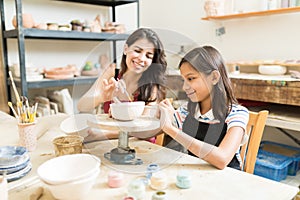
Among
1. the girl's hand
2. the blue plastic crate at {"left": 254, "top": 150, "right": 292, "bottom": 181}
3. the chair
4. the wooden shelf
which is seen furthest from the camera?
the wooden shelf

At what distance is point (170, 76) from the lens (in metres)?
0.78

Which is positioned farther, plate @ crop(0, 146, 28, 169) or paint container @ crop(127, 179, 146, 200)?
plate @ crop(0, 146, 28, 169)

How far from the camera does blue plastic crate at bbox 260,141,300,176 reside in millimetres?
1652

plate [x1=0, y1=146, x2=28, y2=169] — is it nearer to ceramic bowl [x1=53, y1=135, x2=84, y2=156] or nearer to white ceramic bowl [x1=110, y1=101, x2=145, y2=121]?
ceramic bowl [x1=53, y1=135, x2=84, y2=156]

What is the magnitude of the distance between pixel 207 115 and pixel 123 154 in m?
0.36

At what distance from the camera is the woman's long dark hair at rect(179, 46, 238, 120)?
0.83 m

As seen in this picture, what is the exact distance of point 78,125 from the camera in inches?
38.8

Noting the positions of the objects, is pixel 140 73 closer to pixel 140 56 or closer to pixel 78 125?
pixel 140 56

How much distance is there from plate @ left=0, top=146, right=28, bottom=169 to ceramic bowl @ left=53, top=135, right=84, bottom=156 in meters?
0.10

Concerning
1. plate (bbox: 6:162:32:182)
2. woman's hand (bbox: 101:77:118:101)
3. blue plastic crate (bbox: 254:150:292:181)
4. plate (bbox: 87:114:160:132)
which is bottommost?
blue plastic crate (bbox: 254:150:292:181)

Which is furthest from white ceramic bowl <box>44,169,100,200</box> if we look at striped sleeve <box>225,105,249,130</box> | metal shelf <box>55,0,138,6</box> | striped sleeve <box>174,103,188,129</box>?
metal shelf <box>55,0,138,6</box>

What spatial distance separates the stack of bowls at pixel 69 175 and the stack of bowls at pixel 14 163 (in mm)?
161

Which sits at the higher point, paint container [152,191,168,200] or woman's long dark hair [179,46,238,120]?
woman's long dark hair [179,46,238,120]

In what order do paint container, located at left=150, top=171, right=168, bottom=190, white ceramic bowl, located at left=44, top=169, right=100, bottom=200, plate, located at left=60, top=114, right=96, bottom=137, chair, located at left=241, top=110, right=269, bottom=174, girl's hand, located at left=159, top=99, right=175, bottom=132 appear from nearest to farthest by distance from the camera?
white ceramic bowl, located at left=44, top=169, right=100, bottom=200 → paint container, located at left=150, top=171, right=168, bottom=190 → girl's hand, located at left=159, top=99, right=175, bottom=132 → plate, located at left=60, top=114, right=96, bottom=137 → chair, located at left=241, top=110, right=269, bottom=174
